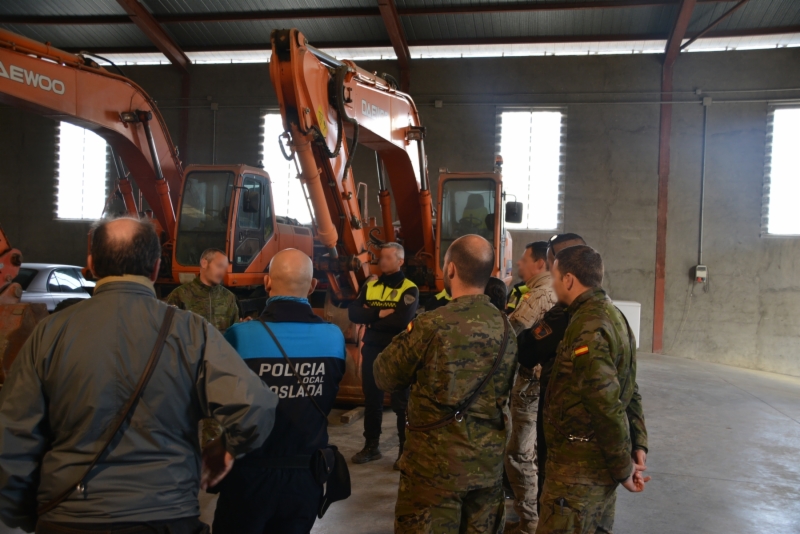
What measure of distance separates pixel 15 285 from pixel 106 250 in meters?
5.05

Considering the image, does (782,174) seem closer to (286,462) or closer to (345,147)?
(345,147)

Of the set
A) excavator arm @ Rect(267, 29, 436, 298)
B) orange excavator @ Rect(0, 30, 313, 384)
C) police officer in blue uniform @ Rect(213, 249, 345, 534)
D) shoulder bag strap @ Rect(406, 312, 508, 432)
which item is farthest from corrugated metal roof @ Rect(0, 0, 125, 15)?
shoulder bag strap @ Rect(406, 312, 508, 432)

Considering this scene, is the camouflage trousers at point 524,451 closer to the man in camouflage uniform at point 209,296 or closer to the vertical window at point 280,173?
the man in camouflage uniform at point 209,296

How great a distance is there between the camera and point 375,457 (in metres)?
4.85

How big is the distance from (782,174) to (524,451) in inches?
407

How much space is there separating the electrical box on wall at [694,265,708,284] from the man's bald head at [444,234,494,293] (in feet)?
33.0

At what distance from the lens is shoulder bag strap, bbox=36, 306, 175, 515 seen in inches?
63.1

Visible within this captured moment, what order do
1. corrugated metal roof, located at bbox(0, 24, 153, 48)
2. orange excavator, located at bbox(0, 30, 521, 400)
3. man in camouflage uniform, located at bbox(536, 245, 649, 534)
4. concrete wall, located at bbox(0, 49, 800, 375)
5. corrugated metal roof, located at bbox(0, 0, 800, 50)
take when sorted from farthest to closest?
corrugated metal roof, located at bbox(0, 24, 153, 48)
concrete wall, located at bbox(0, 49, 800, 375)
corrugated metal roof, located at bbox(0, 0, 800, 50)
orange excavator, located at bbox(0, 30, 521, 400)
man in camouflage uniform, located at bbox(536, 245, 649, 534)

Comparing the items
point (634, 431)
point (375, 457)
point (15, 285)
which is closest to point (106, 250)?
point (634, 431)

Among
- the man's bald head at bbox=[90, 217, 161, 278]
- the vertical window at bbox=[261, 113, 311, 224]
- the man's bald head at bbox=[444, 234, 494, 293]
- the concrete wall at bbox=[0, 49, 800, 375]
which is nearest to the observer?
the man's bald head at bbox=[90, 217, 161, 278]

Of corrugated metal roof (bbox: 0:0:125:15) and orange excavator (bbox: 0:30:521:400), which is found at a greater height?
corrugated metal roof (bbox: 0:0:125:15)

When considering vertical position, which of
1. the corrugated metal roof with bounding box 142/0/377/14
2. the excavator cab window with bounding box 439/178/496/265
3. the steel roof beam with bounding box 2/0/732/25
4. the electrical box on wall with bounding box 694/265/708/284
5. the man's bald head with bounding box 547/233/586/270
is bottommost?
the electrical box on wall with bounding box 694/265/708/284

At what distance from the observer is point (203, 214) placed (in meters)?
7.46

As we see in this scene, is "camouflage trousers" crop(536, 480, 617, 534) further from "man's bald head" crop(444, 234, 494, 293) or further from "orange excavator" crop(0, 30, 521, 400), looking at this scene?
"orange excavator" crop(0, 30, 521, 400)
